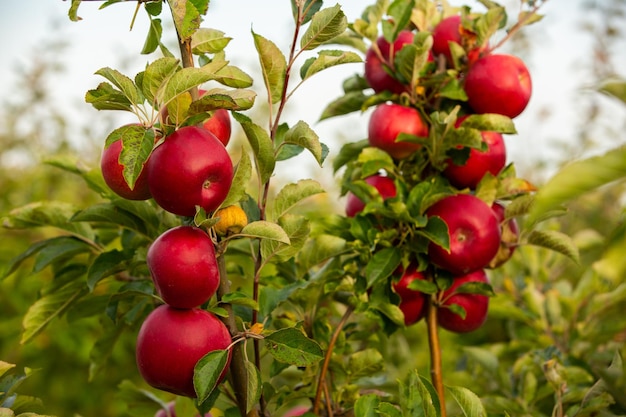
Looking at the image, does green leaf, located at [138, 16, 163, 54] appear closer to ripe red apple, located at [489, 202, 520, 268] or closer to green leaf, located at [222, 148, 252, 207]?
green leaf, located at [222, 148, 252, 207]

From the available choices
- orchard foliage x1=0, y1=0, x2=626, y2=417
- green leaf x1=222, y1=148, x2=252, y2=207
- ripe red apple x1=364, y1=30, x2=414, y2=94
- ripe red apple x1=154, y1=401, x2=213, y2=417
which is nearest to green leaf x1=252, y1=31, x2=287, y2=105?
orchard foliage x1=0, y1=0, x2=626, y2=417

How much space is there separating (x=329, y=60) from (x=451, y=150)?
0.36 m

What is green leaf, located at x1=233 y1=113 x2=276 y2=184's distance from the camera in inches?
40.2

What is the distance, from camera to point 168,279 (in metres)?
0.94

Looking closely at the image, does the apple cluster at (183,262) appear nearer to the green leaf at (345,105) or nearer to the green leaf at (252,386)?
the green leaf at (252,386)

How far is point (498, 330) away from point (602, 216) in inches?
110

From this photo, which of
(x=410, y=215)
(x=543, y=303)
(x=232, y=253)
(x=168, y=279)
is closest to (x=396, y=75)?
(x=410, y=215)

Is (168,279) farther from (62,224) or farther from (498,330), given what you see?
(498,330)

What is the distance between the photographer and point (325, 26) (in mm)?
1019

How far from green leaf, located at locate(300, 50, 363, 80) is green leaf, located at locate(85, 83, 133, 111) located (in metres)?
0.28

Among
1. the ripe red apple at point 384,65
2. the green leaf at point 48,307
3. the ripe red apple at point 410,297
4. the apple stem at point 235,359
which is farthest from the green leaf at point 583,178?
the green leaf at point 48,307

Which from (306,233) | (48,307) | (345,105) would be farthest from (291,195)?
(48,307)

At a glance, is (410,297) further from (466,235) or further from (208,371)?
(208,371)

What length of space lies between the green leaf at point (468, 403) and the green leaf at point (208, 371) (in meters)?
0.35
